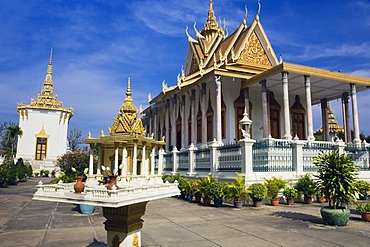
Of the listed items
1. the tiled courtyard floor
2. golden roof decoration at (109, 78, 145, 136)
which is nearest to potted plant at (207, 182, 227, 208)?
the tiled courtyard floor

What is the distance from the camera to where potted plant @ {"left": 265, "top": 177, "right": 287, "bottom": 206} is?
11883mm

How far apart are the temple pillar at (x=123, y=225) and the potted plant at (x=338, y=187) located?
Answer: 583 centimetres

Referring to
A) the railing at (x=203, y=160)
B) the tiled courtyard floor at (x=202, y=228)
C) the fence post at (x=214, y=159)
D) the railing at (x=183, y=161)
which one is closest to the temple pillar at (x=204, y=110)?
the railing at (x=183, y=161)

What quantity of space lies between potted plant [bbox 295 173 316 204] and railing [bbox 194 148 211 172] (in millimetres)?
4522

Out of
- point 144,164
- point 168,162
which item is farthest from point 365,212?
point 168,162

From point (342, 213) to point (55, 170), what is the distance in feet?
129

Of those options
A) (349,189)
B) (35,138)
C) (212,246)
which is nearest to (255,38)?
(349,189)

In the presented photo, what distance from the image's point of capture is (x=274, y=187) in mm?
11844

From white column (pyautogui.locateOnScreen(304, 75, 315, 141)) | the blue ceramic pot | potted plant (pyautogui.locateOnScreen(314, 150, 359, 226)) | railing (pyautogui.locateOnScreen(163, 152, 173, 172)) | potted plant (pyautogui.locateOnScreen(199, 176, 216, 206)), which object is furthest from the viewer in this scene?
railing (pyautogui.locateOnScreen(163, 152, 173, 172))

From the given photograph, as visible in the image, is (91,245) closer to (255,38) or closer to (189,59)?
(255,38)

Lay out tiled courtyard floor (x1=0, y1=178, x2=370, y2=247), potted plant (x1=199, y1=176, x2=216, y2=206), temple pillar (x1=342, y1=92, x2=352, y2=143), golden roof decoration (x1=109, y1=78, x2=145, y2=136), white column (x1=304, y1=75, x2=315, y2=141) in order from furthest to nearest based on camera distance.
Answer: temple pillar (x1=342, y1=92, x2=352, y2=143), white column (x1=304, y1=75, x2=315, y2=141), potted plant (x1=199, y1=176, x2=216, y2=206), golden roof decoration (x1=109, y1=78, x2=145, y2=136), tiled courtyard floor (x1=0, y1=178, x2=370, y2=247)

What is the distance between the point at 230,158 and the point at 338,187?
5.79 meters

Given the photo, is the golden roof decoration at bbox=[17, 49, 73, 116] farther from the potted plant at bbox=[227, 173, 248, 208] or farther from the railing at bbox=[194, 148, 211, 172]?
the potted plant at bbox=[227, 173, 248, 208]

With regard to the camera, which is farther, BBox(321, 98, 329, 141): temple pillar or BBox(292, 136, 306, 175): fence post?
BBox(321, 98, 329, 141): temple pillar
